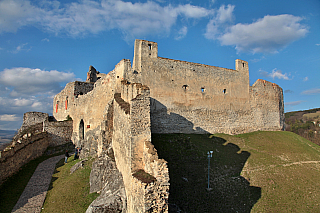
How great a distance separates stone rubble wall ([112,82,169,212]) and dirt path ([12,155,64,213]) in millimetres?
6326

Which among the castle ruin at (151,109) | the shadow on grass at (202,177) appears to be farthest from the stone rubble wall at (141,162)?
the shadow on grass at (202,177)

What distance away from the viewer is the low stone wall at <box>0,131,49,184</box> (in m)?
13.9

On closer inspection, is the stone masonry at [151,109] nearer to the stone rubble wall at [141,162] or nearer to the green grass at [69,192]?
the stone rubble wall at [141,162]

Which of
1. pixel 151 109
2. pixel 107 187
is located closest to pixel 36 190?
pixel 107 187

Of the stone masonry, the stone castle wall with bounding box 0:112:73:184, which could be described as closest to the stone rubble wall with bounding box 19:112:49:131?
the stone castle wall with bounding box 0:112:73:184

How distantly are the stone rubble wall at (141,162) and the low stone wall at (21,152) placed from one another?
9796 millimetres

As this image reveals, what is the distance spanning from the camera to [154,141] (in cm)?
1482

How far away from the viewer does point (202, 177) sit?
1306 centimetres

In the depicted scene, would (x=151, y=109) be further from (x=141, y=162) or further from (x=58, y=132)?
(x=58, y=132)

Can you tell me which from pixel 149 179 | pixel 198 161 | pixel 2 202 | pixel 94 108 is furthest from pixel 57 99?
pixel 149 179

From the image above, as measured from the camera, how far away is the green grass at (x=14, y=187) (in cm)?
1141

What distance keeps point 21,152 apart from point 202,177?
605 inches

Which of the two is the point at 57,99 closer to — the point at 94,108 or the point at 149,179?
the point at 94,108

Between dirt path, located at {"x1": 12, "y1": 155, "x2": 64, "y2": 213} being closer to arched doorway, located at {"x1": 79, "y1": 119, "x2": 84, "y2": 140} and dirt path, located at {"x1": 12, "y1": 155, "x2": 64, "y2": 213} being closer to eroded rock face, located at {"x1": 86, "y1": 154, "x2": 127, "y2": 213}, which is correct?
eroded rock face, located at {"x1": 86, "y1": 154, "x2": 127, "y2": 213}
